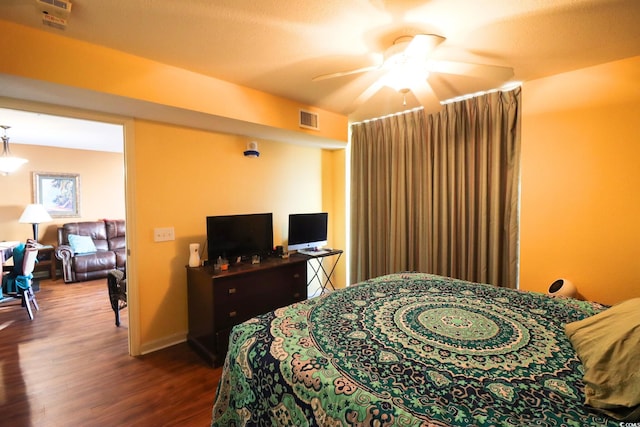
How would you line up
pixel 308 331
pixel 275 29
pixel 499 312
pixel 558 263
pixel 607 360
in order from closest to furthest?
1. pixel 607 360
2. pixel 308 331
3. pixel 499 312
4. pixel 275 29
5. pixel 558 263

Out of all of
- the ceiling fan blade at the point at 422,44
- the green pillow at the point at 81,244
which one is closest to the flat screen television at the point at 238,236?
the ceiling fan blade at the point at 422,44

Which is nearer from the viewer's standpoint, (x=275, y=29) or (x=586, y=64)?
(x=275, y=29)

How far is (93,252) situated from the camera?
17.1 feet

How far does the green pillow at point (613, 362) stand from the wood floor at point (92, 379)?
6.56ft

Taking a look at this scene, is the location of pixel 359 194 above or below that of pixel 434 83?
below

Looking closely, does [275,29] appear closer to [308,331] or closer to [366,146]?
[308,331]

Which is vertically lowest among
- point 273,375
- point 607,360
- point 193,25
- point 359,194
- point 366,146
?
Answer: point 273,375

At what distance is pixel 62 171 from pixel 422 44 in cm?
660

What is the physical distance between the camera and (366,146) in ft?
12.5

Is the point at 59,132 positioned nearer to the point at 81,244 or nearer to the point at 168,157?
the point at 81,244

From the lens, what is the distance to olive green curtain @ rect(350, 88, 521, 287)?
279 cm

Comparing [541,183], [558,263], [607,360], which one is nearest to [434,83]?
[541,183]

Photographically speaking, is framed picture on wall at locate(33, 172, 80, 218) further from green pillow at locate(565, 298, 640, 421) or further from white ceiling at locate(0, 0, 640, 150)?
green pillow at locate(565, 298, 640, 421)

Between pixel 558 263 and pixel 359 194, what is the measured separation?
2.16 metres
